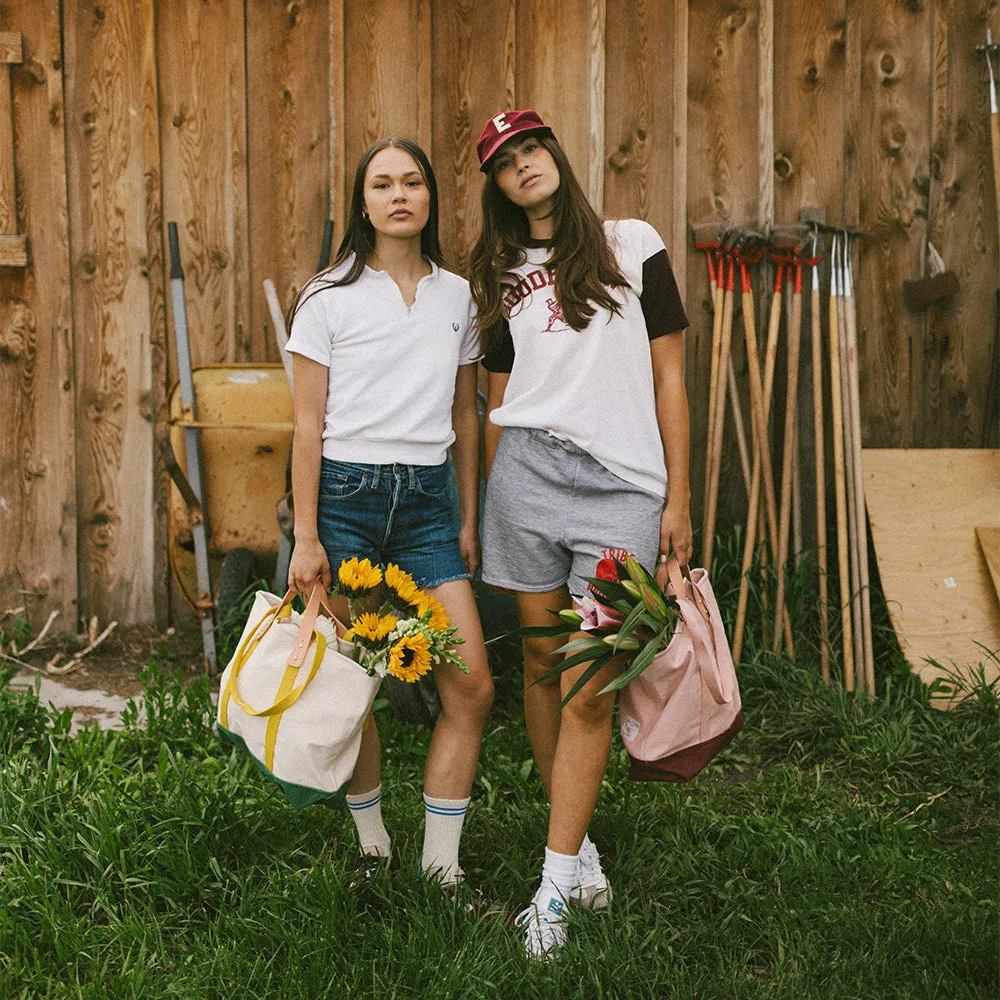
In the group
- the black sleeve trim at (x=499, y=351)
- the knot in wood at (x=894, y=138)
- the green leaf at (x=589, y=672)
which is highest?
the knot in wood at (x=894, y=138)

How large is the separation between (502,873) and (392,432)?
115 cm

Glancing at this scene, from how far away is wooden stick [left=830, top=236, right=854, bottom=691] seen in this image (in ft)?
12.4

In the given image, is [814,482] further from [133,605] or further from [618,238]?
[133,605]

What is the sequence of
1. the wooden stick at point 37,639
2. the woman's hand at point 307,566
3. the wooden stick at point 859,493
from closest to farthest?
the woman's hand at point 307,566, the wooden stick at point 859,493, the wooden stick at point 37,639

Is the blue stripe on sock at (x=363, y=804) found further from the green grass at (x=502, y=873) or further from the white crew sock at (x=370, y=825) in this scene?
the green grass at (x=502, y=873)

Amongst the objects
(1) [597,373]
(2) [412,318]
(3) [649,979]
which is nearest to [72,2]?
(2) [412,318]

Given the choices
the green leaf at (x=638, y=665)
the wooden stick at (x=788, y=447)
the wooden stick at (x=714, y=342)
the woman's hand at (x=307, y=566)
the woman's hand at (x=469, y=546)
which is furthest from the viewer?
the wooden stick at (x=714, y=342)

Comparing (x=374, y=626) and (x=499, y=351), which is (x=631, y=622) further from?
(x=499, y=351)

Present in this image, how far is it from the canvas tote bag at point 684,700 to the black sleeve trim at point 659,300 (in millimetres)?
582

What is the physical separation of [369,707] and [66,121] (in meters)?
3.12

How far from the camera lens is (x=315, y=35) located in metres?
4.19

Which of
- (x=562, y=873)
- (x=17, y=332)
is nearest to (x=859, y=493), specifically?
(x=562, y=873)

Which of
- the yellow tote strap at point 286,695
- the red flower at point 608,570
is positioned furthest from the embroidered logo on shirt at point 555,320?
the yellow tote strap at point 286,695

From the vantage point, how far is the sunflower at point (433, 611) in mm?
2318
